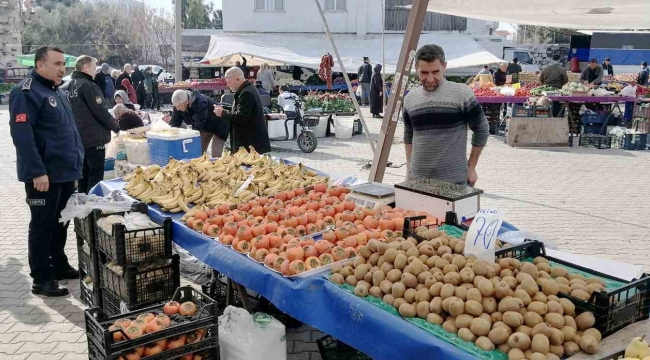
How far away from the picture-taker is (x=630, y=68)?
30.8m

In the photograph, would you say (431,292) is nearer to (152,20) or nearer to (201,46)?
(201,46)

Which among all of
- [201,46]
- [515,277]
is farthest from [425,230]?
[201,46]

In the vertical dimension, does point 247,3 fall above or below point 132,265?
above

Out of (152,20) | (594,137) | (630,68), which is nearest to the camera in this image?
(594,137)

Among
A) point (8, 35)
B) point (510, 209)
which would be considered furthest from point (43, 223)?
point (8, 35)

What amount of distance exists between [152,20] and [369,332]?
61.7 metres

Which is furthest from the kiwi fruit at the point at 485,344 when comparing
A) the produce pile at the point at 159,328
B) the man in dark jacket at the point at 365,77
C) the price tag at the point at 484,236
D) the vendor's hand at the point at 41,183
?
the man in dark jacket at the point at 365,77

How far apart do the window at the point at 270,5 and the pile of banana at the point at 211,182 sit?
94.1ft

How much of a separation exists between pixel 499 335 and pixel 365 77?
2055 cm

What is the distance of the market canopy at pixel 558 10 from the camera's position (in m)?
8.58

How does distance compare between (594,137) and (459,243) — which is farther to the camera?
(594,137)

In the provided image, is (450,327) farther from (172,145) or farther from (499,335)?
(172,145)

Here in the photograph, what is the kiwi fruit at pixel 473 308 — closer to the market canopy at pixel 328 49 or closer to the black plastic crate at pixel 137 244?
the black plastic crate at pixel 137 244

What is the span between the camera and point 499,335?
2.27m
